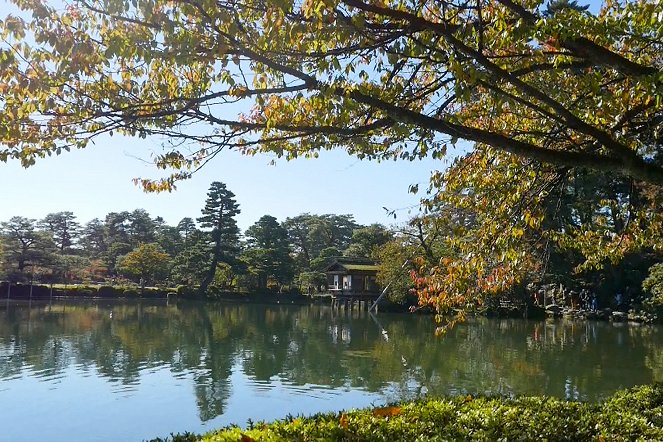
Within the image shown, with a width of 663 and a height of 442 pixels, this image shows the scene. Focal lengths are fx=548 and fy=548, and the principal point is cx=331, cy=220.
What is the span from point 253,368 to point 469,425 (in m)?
9.85

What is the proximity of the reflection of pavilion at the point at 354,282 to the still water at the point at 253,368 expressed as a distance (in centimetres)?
1259

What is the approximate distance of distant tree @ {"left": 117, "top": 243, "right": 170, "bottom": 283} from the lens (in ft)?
134

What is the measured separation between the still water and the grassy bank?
3597 mm

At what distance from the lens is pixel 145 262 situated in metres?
41.2

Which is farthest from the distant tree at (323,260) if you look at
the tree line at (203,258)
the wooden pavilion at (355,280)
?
the wooden pavilion at (355,280)

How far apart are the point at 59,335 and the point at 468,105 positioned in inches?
677

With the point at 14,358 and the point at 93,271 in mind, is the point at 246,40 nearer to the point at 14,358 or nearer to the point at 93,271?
the point at 14,358

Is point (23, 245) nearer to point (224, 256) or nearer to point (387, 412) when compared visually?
point (224, 256)

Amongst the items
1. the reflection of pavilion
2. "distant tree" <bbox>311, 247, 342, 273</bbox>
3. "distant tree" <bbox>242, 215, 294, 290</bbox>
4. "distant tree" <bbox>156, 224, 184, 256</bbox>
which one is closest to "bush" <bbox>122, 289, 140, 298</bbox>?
"distant tree" <bbox>242, 215, 294, 290</bbox>

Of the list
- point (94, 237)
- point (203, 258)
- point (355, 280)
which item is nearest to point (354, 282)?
point (355, 280)

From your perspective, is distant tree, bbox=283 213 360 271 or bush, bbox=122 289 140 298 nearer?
bush, bbox=122 289 140 298

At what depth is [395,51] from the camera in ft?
11.6

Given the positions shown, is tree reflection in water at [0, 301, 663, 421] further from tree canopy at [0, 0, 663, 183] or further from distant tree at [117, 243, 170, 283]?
distant tree at [117, 243, 170, 283]

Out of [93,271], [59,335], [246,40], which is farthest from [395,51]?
[93,271]
